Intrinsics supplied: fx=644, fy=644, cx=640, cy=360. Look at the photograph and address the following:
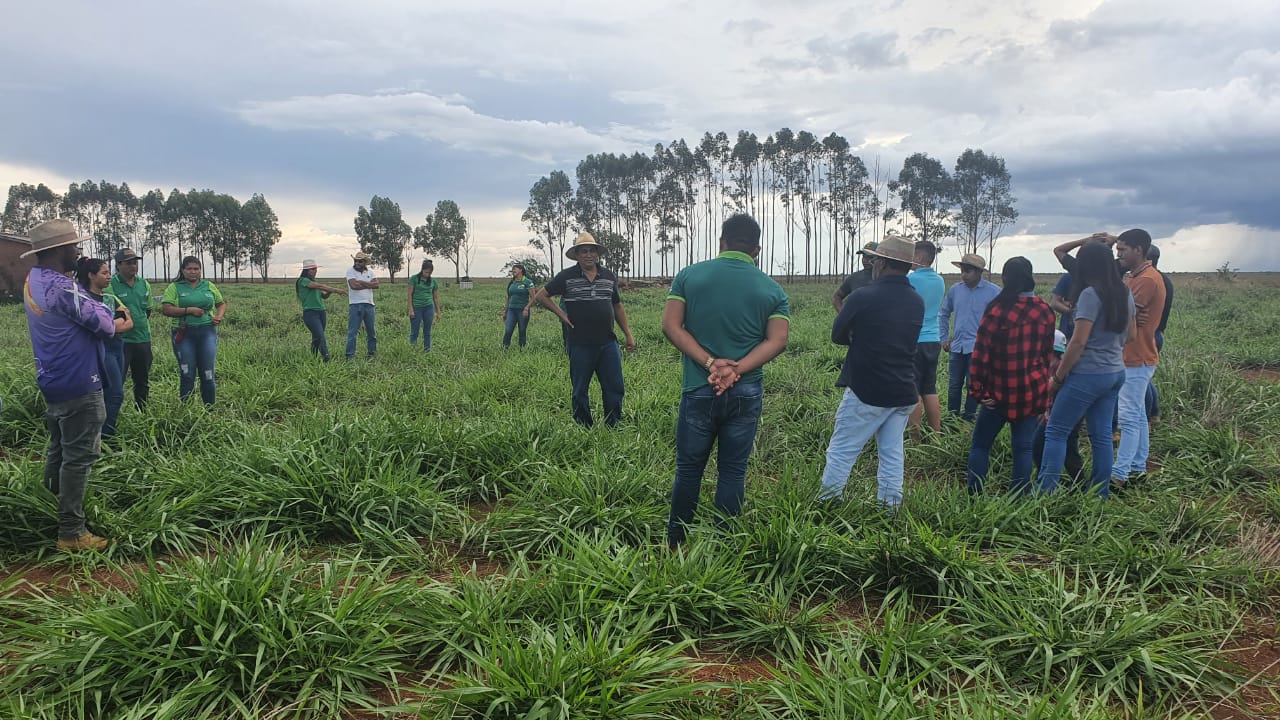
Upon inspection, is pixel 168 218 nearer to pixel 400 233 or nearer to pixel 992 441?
pixel 400 233

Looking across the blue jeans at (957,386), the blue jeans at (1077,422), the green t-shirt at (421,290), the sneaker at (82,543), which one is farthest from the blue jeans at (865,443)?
the green t-shirt at (421,290)

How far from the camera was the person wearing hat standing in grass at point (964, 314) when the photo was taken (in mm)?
6129

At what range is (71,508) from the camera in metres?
3.46

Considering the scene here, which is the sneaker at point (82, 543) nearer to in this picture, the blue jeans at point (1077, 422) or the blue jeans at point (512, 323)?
the blue jeans at point (1077, 422)

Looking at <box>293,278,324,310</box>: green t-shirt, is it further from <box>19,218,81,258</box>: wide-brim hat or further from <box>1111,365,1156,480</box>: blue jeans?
<box>1111,365,1156,480</box>: blue jeans

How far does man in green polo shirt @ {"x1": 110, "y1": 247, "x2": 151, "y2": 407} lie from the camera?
5.81 metres

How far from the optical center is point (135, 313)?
5.81 meters

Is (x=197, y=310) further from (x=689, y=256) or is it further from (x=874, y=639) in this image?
(x=689, y=256)

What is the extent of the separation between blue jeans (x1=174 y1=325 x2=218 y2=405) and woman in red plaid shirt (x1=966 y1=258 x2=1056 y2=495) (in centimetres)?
674

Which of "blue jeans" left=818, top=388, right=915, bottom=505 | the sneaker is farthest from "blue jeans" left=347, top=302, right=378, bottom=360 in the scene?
"blue jeans" left=818, top=388, right=915, bottom=505

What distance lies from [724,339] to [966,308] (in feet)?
13.2

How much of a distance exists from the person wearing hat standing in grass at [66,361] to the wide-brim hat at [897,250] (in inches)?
176

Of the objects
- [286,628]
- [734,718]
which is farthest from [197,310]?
[734,718]

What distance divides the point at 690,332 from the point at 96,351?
11.0 feet
